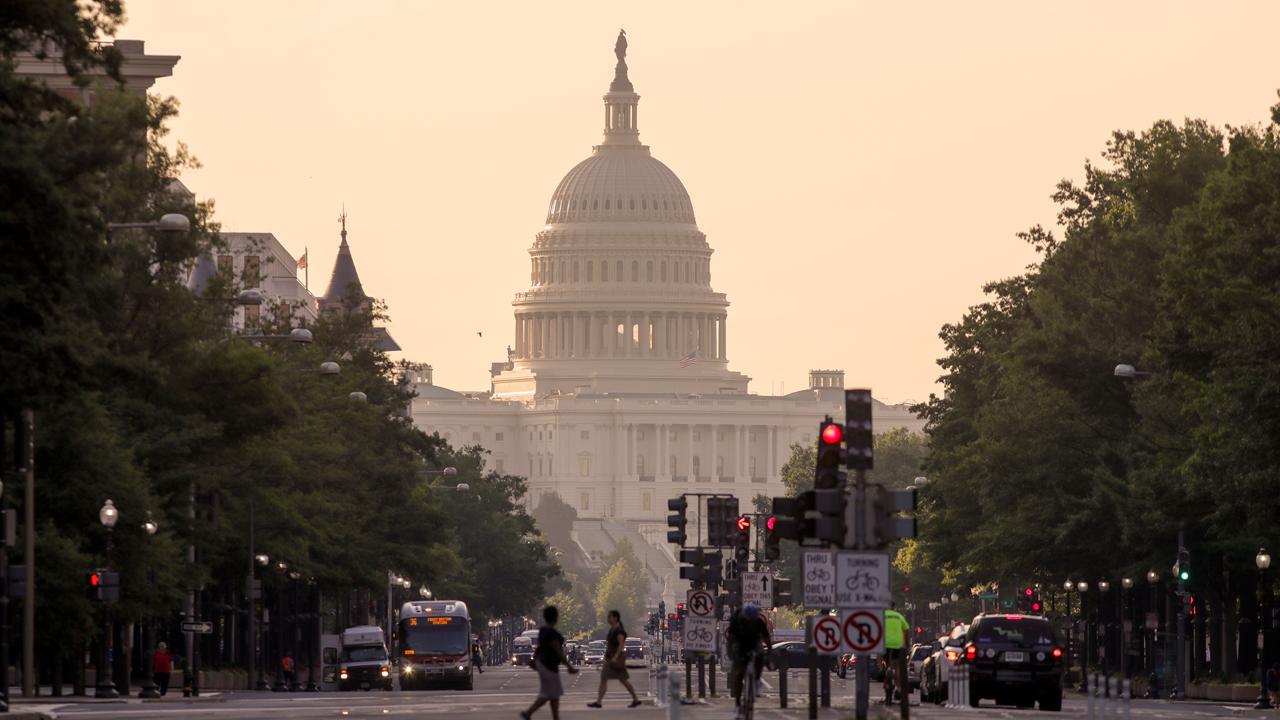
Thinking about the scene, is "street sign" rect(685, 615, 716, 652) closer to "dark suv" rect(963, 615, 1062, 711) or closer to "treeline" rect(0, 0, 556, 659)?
"dark suv" rect(963, 615, 1062, 711)

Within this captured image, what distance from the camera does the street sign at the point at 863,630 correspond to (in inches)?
1479

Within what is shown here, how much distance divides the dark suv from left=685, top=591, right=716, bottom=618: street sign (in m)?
5.18

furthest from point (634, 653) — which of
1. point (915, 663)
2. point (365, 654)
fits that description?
point (915, 663)

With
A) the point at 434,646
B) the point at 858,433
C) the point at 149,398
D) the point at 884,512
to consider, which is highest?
the point at 149,398

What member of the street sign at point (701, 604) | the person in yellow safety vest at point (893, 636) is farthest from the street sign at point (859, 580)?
the street sign at point (701, 604)

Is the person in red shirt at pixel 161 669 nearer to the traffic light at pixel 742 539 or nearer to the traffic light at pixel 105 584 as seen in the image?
the traffic light at pixel 105 584

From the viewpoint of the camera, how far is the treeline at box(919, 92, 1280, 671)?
6359cm

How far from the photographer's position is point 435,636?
96.6 meters

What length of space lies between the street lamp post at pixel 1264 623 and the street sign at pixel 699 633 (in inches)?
506

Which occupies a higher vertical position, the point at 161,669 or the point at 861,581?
→ the point at 861,581

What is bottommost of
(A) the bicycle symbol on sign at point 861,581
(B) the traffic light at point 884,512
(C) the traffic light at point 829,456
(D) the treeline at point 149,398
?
(A) the bicycle symbol on sign at point 861,581

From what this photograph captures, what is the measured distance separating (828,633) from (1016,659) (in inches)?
704

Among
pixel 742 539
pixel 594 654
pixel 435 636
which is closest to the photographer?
pixel 742 539

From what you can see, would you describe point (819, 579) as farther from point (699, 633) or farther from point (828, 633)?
point (699, 633)
